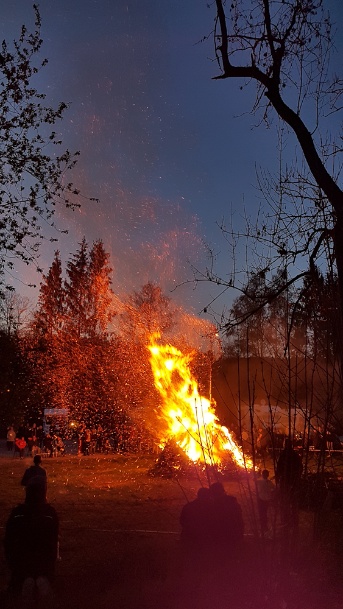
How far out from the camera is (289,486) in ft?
14.7

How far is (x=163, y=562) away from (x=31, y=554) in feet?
10.8

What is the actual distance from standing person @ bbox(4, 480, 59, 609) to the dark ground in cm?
47

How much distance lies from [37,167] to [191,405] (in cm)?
953

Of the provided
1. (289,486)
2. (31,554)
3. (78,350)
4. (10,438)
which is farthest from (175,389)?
(10,438)

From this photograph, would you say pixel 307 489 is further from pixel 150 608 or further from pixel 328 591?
pixel 150 608

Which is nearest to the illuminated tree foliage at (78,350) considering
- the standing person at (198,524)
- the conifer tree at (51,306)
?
the conifer tree at (51,306)

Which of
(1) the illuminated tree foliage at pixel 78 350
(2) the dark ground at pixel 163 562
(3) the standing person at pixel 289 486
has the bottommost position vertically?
(2) the dark ground at pixel 163 562

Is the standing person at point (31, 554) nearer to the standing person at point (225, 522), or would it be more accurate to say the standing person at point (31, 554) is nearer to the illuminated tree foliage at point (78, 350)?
the standing person at point (225, 522)

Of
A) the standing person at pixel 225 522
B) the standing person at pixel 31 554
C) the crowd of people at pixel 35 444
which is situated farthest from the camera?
the crowd of people at pixel 35 444

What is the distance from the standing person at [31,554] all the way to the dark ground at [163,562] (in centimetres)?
47

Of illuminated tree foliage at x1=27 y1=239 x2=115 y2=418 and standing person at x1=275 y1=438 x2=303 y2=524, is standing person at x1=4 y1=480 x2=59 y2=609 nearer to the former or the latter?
standing person at x1=275 y1=438 x2=303 y2=524

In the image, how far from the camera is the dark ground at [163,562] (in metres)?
4.67

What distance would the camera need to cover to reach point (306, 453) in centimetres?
433

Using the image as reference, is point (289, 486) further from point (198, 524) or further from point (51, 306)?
point (51, 306)
